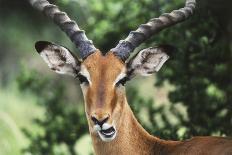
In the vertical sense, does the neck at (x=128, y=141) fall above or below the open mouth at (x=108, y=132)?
below

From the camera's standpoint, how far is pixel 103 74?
10.5 meters

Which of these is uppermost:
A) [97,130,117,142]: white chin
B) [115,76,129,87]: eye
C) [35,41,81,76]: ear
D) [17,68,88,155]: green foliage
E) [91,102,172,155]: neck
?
[35,41,81,76]: ear

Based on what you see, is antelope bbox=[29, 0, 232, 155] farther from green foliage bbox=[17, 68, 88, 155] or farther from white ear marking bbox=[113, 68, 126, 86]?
green foliage bbox=[17, 68, 88, 155]

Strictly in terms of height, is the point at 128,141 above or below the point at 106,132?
below

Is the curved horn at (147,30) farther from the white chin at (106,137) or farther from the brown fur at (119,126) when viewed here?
the white chin at (106,137)

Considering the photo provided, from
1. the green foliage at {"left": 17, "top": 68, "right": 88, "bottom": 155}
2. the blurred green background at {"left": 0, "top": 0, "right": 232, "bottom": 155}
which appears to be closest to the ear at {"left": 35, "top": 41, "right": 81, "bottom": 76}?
the blurred green background at {"left": 0, "top": 0, "right": 232, "bottom": 155}

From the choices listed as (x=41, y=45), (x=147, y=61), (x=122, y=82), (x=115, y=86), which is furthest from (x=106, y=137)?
(x=41, y=45)

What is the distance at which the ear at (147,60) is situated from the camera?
10938mm

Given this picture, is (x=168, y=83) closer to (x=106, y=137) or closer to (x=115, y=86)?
(x=115, y=86)

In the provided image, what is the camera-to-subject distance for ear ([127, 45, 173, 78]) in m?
10.9

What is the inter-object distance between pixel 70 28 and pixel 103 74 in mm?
1187

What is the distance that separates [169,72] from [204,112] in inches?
36.3

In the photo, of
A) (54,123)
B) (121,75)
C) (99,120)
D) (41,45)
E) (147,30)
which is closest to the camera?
(99,120)

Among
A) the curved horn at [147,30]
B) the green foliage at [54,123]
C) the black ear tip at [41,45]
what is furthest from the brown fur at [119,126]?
the green foliage at [54,123]
